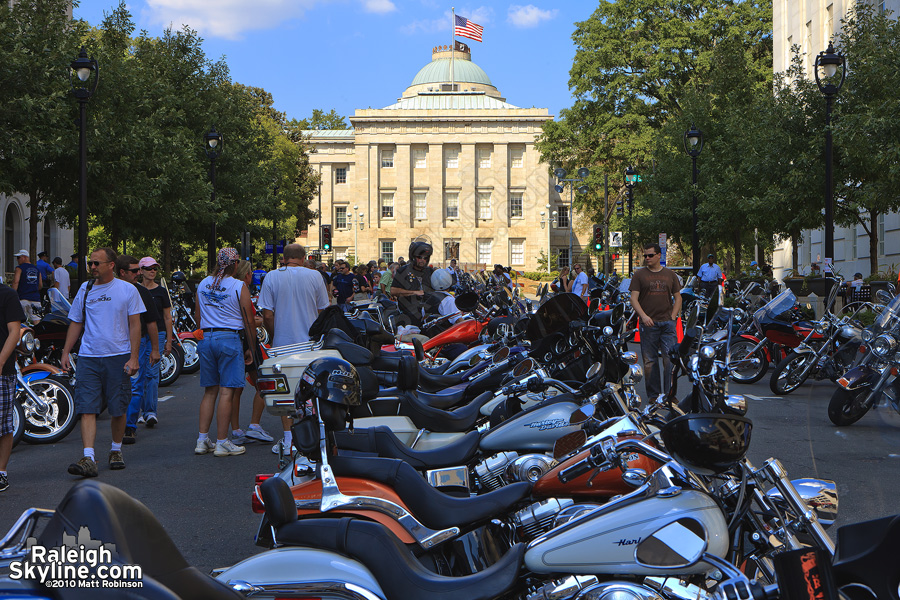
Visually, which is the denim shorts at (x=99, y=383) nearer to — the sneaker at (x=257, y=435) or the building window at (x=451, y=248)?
the sneaker at (x=257, y=435)

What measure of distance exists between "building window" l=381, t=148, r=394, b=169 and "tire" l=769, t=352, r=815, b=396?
80.1 meters

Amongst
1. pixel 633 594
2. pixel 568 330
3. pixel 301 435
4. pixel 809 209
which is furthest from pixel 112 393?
pixel 809 209

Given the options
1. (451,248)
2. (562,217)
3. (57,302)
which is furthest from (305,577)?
(562,217)

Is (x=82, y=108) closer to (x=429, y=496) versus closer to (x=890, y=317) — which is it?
(x=429, y=496)

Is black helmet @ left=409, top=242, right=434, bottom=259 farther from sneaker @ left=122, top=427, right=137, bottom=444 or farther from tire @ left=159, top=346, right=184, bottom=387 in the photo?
tire @ left=159, top=346, right=184, bottom=387

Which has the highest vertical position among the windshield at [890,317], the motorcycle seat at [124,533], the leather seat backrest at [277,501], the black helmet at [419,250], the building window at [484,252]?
the building window at [484,252]

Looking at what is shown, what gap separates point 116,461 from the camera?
25.8ft

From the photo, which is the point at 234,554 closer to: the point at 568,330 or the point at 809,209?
the point at 568,330

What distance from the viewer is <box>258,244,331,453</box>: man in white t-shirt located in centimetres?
865

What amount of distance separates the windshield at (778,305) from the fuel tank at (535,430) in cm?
789

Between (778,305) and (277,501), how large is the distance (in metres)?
10.6

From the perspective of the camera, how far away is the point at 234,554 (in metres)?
5.40

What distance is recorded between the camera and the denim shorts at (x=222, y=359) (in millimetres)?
8461

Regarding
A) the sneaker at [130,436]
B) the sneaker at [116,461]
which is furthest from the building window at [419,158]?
the sneaker at [116,461]
